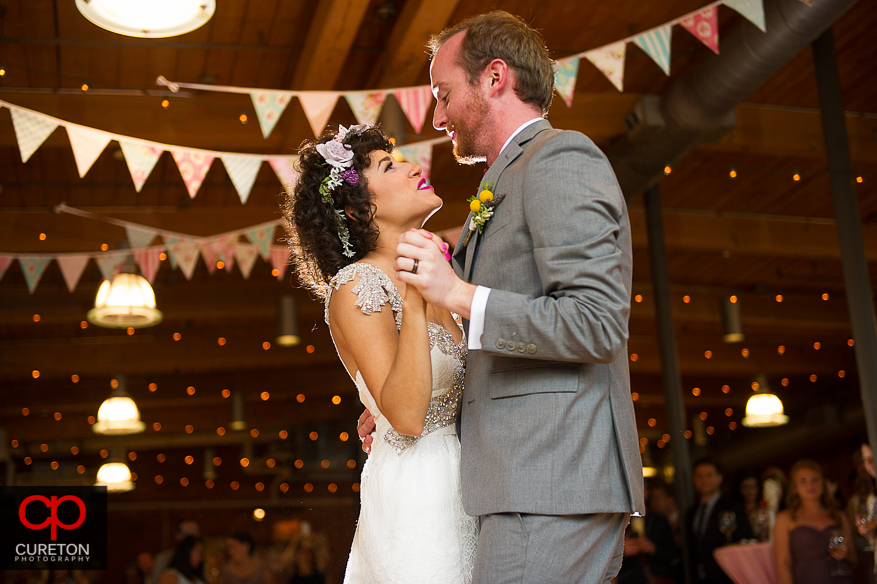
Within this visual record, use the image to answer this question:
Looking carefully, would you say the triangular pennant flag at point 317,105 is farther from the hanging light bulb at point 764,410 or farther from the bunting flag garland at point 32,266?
the hanging light bulb at point 764,410

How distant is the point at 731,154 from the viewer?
23.1 ft

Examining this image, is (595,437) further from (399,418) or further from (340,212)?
(340,212)

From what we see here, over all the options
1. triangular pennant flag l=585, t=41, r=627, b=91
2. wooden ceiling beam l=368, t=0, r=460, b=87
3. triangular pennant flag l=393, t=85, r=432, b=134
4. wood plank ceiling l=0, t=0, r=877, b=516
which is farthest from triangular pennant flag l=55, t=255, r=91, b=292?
triangular pennant flag l=585, t=41, r=627, b=91

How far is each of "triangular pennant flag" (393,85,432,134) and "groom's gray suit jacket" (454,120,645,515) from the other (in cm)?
282

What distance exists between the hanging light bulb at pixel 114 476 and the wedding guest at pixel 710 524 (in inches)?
281

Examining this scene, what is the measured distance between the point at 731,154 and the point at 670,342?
160cm

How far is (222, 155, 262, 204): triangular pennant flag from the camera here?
4.57m

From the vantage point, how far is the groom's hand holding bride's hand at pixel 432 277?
4.43 ft

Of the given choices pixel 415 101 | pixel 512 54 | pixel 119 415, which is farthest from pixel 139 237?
pixel 512 54

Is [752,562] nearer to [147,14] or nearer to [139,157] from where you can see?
[139,157]

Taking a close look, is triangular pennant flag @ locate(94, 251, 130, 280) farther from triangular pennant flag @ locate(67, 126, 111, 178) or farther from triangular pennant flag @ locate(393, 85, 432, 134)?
triangular pennant flag @ locate(393, 85, 432, 134)

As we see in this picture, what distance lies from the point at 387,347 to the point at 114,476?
979 centimetres

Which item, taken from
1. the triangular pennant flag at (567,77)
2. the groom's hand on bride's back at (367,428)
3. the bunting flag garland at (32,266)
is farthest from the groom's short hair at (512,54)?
the bunting flag garland at (32,266)

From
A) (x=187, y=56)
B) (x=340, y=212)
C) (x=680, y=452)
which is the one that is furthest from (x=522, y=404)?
(x=680, y=452)
